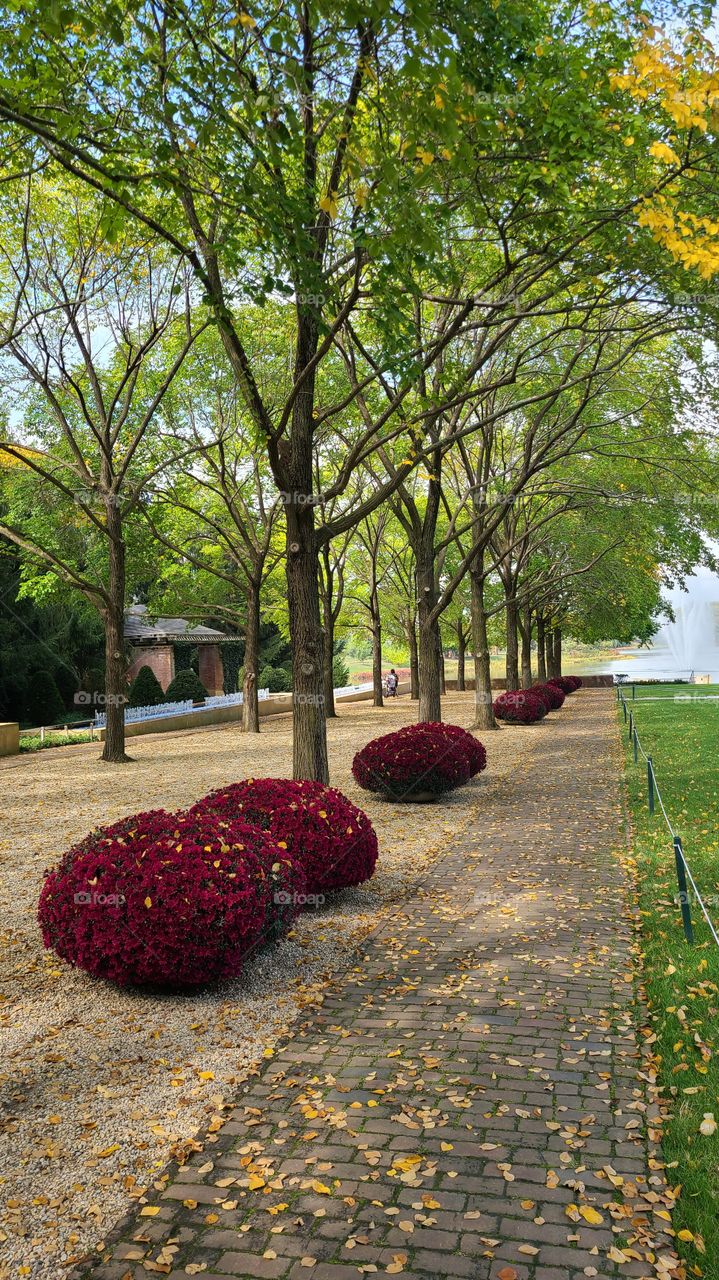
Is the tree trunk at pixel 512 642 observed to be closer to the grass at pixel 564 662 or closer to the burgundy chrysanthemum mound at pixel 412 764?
the burgundy chrysanthemum mound at pixel 412 764

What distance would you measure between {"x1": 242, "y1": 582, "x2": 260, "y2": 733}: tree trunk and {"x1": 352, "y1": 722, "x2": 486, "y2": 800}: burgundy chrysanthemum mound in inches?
510

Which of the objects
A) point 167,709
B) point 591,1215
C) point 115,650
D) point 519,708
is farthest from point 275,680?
point 591,1215

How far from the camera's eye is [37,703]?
32469mm

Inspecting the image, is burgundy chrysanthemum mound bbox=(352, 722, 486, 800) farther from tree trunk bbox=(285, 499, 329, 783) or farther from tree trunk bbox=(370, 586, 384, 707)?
tree trunk bbox=(370, 586, 384, 707)

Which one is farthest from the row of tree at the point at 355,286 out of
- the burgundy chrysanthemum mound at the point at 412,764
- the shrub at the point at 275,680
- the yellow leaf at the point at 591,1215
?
the shrub at the point at 275,680

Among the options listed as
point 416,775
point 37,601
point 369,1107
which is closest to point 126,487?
point 37,601

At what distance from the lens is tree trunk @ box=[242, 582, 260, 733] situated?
26688 mm

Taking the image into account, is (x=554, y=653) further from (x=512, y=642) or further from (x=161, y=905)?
(x=161, y=905)

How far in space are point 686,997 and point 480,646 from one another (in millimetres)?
18899

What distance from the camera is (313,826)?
8.56 meters

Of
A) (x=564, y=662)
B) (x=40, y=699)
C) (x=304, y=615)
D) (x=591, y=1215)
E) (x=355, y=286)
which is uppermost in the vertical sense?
(x=355, y=286)

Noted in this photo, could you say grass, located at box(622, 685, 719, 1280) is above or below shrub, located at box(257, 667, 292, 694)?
below

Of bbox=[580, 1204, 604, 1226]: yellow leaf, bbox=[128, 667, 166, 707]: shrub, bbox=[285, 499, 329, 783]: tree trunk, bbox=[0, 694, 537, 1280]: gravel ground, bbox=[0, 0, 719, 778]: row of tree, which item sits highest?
bbox=[0, 0, 719, 778]: row of tree

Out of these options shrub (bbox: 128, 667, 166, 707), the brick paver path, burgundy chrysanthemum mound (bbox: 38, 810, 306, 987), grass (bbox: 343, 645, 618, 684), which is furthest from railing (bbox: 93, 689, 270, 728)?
grass (bbox: 343, 645, 618, 684)
